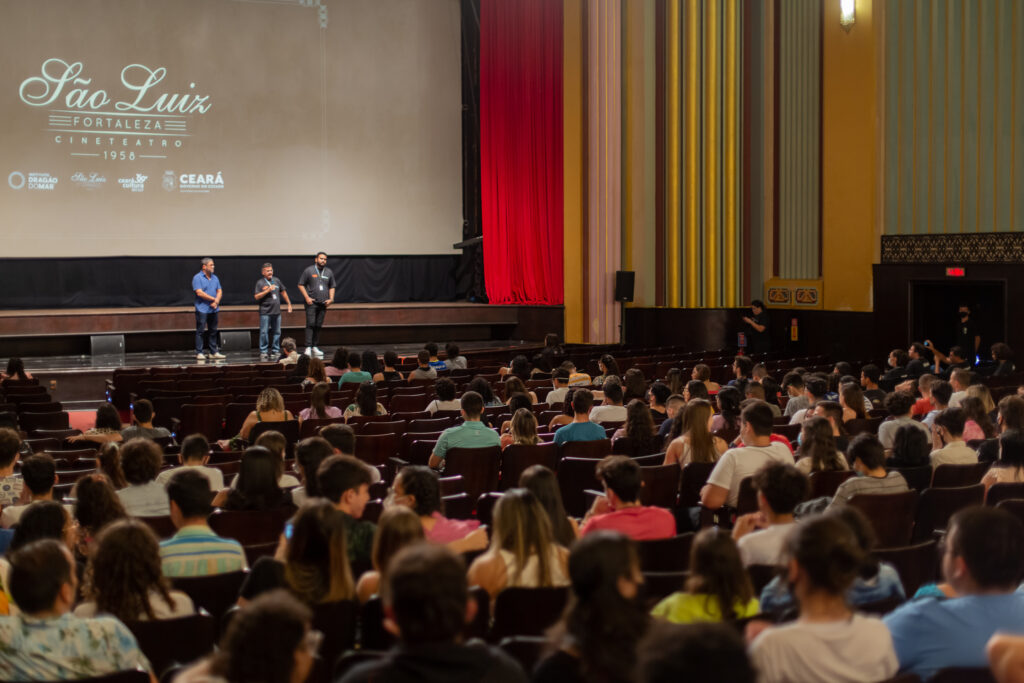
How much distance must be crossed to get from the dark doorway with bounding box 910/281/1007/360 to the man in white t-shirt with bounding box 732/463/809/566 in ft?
35.2

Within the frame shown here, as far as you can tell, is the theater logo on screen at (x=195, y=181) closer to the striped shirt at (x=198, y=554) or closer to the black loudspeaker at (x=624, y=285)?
the black loudspeaker at (x=624, y=285)

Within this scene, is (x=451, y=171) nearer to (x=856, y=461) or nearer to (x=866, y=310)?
(x=866, y=310)

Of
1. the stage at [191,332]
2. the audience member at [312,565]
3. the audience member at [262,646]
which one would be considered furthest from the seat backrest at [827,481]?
the stage at [191,332]

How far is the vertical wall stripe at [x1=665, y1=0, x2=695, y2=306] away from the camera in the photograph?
16953mm

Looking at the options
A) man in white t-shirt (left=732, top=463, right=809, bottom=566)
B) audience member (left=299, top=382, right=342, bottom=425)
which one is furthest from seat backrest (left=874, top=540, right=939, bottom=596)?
audience member (left=299, top=382, right=342, bottom=425)

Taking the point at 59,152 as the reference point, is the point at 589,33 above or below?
above

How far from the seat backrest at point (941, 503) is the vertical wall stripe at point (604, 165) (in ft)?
40.5

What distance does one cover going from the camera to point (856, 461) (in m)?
4.95

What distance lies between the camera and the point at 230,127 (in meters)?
19.3

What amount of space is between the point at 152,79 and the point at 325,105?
3.14 metres

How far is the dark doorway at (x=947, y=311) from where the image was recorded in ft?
44.8

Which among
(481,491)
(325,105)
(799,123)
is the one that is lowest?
(481,491)

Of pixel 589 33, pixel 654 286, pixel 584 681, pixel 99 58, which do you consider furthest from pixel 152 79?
pixel 584 681

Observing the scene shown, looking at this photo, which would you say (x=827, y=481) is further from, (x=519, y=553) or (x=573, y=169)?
(x=573, y=169)
